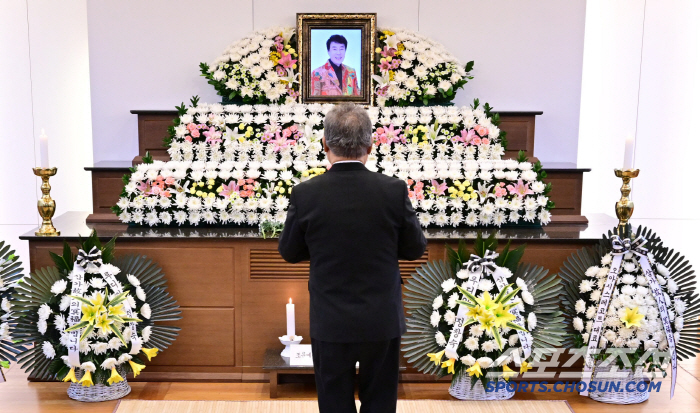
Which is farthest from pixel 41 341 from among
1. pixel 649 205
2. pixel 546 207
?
pixel 649 205

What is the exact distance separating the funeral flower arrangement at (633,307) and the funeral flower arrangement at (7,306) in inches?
104

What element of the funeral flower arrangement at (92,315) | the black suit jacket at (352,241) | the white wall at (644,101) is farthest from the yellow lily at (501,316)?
the white wall at (644,101)

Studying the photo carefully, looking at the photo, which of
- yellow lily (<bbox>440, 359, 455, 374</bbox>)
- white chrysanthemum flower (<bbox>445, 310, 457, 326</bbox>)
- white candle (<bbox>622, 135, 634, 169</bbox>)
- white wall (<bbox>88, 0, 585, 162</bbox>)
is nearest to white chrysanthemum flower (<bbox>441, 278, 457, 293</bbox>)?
white chrysanthemum flower (<bbox>445, 310, 457, 326</bbox>)

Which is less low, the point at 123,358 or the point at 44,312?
the point at 44,312

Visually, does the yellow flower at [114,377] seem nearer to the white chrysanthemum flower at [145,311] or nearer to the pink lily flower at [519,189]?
the white chrysanthemum flower at [145,311]

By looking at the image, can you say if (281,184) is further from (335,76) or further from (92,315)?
(335,76)

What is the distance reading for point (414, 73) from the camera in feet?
14.7

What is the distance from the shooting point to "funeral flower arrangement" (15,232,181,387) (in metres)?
2.97

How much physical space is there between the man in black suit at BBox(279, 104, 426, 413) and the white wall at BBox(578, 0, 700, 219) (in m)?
3.81

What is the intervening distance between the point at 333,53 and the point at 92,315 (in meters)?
2.49

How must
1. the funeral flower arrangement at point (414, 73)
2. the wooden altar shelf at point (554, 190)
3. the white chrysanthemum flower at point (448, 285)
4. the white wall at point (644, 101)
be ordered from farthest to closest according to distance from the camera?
1. the white wall at point (644, 101)
2. the funeral flower arrangement at point (414, 73)
3. the wooden altar shelf at point (554, 190)
4. the white chrysanthemum flower at point (448, 285)

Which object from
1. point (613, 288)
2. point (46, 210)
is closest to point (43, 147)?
point (46, 210)

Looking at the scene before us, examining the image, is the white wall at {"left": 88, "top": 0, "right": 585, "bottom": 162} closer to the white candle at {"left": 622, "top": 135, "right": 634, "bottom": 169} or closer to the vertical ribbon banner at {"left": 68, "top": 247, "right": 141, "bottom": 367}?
the white candle at {"left": 622, "top": 135, "right": 634, "bottom": 169}

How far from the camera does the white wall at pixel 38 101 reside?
16.8 ft
